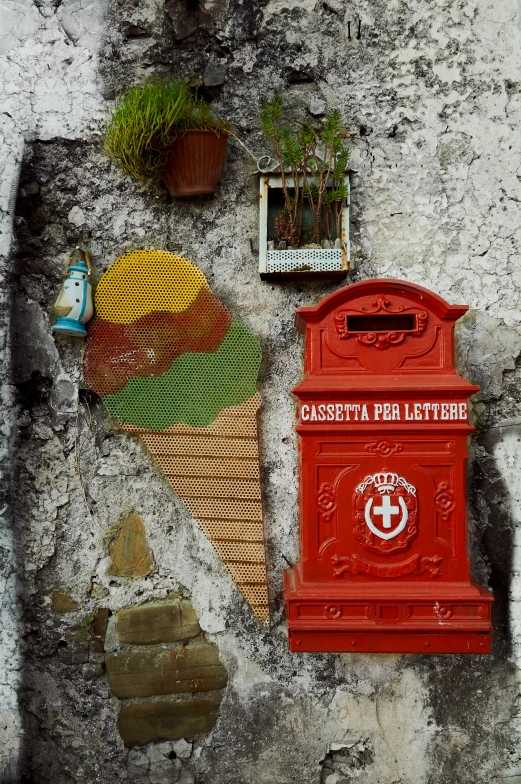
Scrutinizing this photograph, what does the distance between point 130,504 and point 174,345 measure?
2.10 ft

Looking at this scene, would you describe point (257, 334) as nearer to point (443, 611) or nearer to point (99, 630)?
point (443, 611)

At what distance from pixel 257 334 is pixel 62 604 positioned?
4.23 feet

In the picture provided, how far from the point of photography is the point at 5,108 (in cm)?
243

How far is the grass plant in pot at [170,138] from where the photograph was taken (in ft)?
7.16

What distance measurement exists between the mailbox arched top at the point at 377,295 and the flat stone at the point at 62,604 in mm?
1398

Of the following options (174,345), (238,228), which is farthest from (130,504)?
(238,228)

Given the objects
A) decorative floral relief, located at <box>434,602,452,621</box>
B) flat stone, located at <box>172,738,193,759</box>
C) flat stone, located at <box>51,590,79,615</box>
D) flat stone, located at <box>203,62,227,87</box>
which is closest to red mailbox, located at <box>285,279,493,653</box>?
decorative floral relief, located at <box>434,602,452,621</box>

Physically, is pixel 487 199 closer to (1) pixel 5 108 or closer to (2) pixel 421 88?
(2) pixel 421 88

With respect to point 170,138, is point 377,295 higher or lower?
lower

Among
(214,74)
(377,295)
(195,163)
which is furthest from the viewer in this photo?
(214,74)

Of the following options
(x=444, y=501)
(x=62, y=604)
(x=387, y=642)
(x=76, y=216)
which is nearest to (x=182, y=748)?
(x=62, y=604)

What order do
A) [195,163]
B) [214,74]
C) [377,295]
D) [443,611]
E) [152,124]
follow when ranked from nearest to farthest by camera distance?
1. [443,611]
2. [377,295]
3. [152,124]
4. [195,163]
5. [214,74]

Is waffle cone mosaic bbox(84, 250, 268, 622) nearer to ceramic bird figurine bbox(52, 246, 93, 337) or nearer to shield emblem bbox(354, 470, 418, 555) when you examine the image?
ceramic bird figurine bbox(52, 246, 93, 337)

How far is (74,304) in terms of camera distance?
2254 mm
